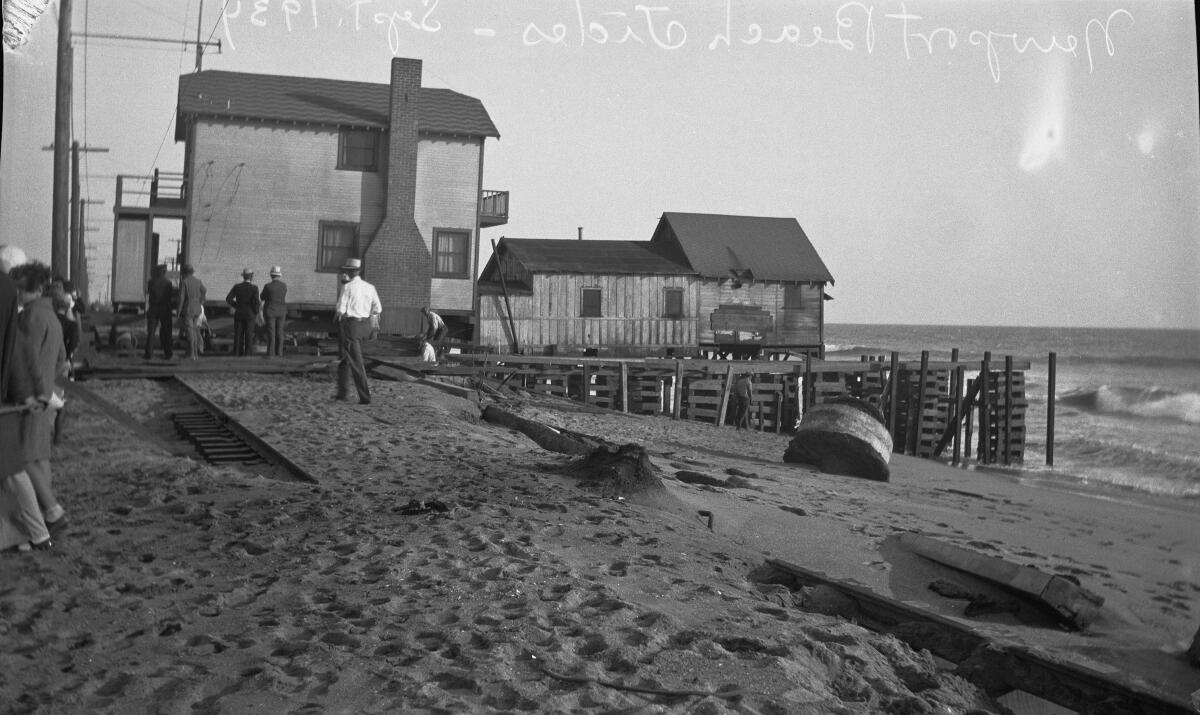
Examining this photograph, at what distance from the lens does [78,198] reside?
23.7m

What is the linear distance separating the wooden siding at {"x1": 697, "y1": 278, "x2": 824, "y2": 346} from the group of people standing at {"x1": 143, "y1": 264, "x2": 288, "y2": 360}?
51.3 feet

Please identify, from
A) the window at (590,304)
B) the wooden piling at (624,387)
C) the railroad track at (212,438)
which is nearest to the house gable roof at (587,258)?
the window at (590,304)

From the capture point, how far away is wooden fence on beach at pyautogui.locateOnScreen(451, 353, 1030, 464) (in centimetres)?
2397

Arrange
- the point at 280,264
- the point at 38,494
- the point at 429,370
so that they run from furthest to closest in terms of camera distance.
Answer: the point at 280,264
the point at 429,370
the point at 38,494

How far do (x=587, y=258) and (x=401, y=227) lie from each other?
9248 millimetres

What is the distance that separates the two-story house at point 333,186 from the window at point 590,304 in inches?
287

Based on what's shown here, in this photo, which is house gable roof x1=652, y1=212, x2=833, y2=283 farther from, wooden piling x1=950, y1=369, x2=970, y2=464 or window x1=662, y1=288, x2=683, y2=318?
wooden piling x1=950, y1=369, x2=970, y2=464

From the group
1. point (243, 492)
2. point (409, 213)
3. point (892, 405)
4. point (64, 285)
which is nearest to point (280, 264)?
point (409, 213)

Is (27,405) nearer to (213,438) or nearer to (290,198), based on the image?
(213,438)

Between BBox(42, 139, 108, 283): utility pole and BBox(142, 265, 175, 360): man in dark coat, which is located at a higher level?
BBox(42, 139, 108, 283): utility pole

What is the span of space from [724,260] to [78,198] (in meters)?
17.8

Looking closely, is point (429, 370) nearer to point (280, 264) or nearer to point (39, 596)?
point (280, 264)

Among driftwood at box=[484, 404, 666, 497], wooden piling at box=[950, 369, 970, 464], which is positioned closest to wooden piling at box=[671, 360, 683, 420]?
wooden piling at box=[950, 369, 970, 464]

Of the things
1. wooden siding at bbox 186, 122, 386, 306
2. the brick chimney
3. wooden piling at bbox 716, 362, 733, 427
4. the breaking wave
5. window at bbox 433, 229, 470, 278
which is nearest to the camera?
wooden siding at bbox 186, 122, 386, 306
